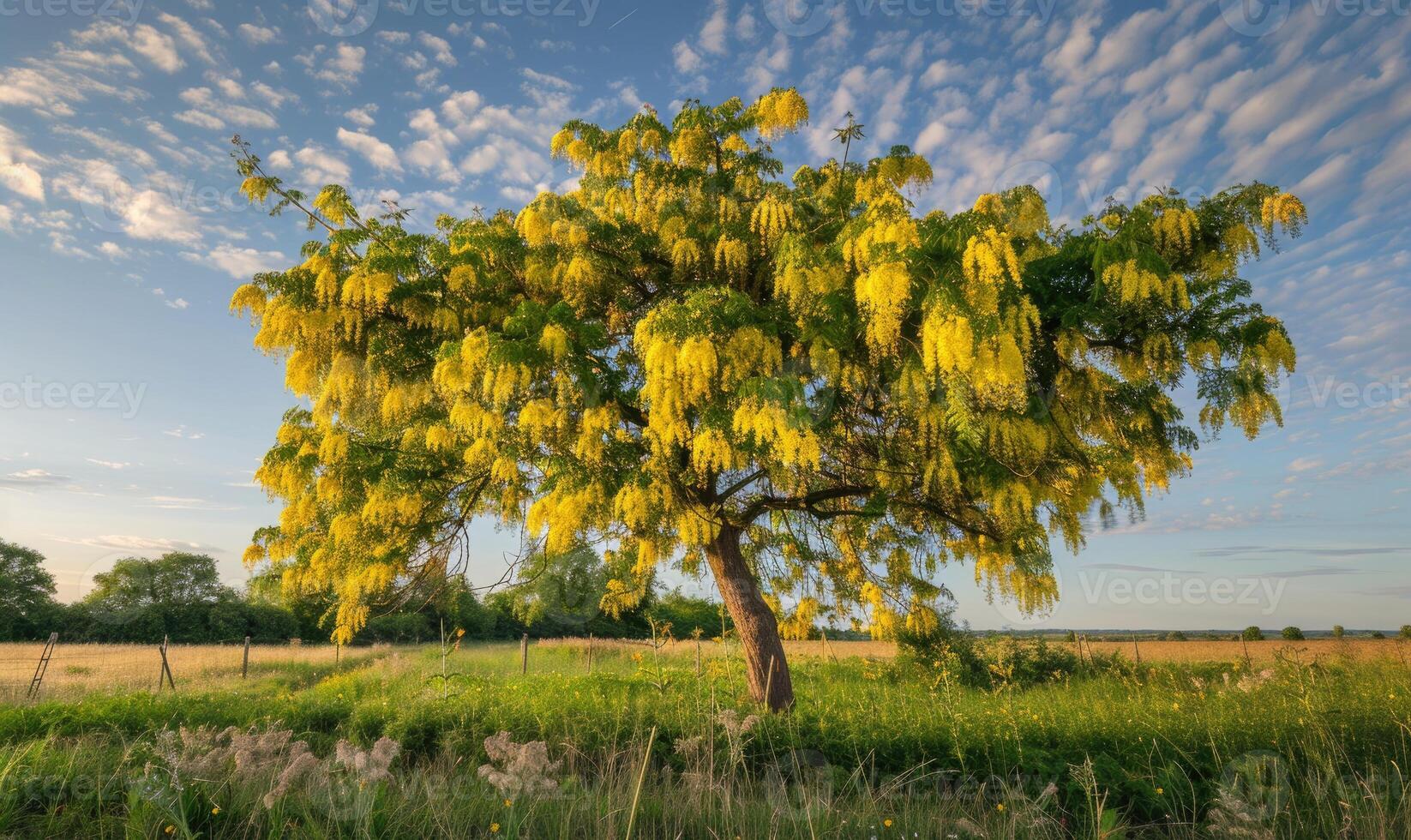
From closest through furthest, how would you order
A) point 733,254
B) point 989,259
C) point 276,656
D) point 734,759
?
point 734,759, point 989,259, point 733,254, point 276,656

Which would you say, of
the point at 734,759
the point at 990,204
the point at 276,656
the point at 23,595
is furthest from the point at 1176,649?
the point at 23,595

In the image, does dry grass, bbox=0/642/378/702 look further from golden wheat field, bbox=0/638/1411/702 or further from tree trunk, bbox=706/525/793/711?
tree trunk, bbox=706/525/793/711

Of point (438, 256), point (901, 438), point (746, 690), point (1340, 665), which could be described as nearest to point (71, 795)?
point (438, 256)

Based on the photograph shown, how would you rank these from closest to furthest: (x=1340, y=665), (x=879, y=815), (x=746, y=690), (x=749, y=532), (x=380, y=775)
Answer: (x=380, y=775), (x=879, y=815), (x=746, y=690), (x=1340, y=665), (x=749, y=532)

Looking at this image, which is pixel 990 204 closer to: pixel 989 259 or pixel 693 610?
pixel 989 259

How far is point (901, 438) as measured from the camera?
784cm

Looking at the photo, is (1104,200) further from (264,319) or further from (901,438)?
(264,319)

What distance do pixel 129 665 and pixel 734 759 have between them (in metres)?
17.3

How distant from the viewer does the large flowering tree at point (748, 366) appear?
232 inches

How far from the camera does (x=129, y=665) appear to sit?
50.4ft

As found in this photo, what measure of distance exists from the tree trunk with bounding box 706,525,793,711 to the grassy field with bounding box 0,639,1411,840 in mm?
340

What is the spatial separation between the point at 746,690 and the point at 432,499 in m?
4.43

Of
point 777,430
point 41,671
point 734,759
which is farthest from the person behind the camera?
point 41,671

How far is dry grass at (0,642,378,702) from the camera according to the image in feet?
41.8
